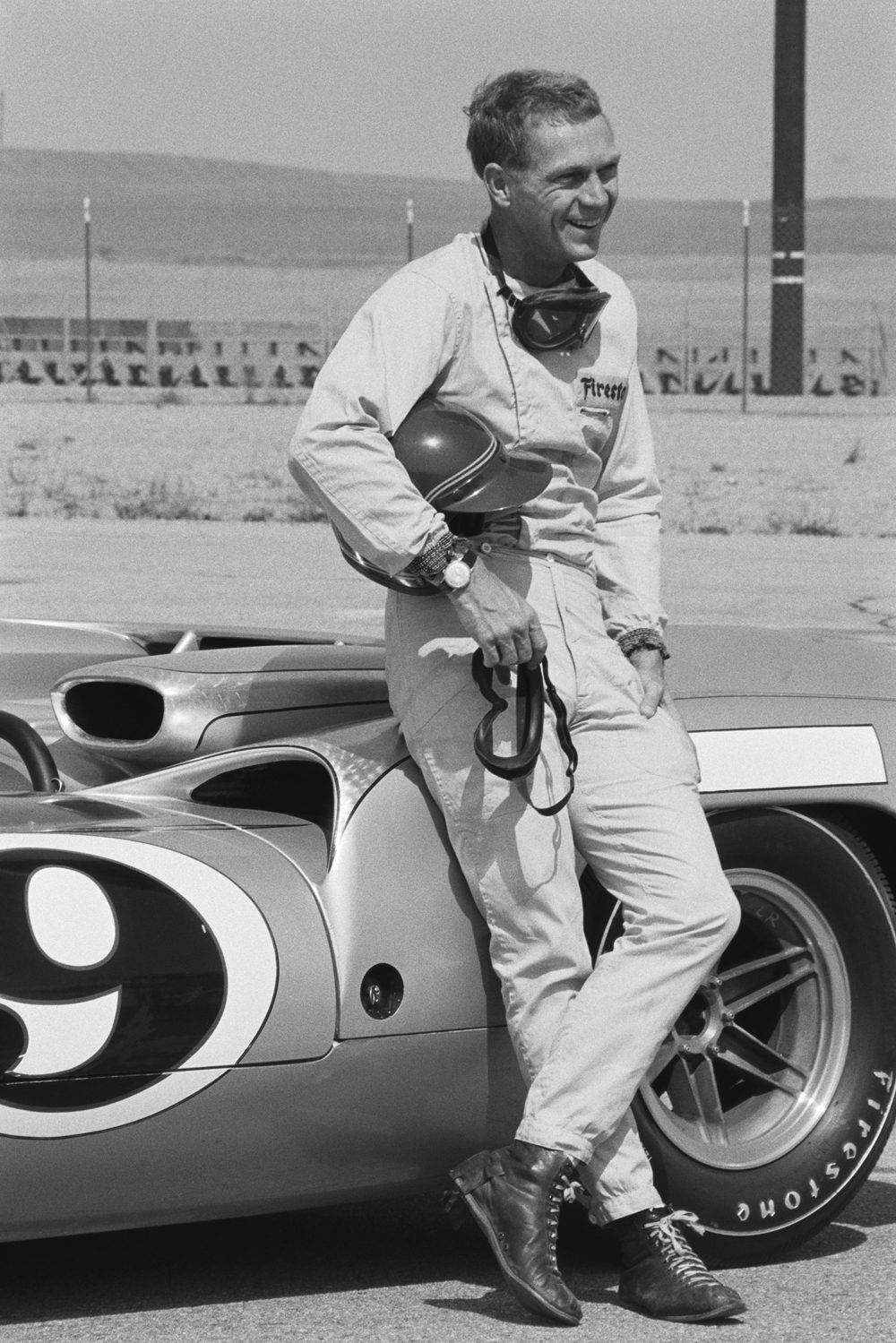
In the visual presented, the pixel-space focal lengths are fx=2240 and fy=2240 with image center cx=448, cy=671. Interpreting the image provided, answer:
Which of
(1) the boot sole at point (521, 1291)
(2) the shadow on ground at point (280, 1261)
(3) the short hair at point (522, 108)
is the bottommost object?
(2) the shadow on ground at point (280, 1261)

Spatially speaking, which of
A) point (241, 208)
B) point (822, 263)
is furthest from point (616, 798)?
point (241, 208)

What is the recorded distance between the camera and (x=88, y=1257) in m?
3.62

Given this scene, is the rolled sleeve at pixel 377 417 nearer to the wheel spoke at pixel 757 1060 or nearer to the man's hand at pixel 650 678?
the man's hand at pixel 650 678

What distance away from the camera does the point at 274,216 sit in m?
86.9

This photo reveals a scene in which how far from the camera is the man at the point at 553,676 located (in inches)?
129

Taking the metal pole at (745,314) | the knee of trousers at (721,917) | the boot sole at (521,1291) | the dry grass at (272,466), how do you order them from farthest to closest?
1. the metal pole at (745,314)
2. the dry grass at (272,466)
3. the knee of trousers at (721,917)
4. the boot sole at (521,1291)

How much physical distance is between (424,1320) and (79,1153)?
1.98ft

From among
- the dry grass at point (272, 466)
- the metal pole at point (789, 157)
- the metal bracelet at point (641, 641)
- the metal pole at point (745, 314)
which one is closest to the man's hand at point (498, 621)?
the metal bracelet at point (641, 641)

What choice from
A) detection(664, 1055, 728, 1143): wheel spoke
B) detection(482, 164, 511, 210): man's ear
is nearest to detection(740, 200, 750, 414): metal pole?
detection(482, 164, 511, 210): man's ear

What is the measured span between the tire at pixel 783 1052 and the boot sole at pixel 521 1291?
0.34 meters

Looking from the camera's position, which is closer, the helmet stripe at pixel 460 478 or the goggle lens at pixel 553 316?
the helmet stripe at pixel 460 478

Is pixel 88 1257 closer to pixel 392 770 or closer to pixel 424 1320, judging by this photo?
pixel 424 1320

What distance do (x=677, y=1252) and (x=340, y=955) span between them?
69 centimetres

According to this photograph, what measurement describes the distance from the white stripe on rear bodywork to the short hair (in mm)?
978
